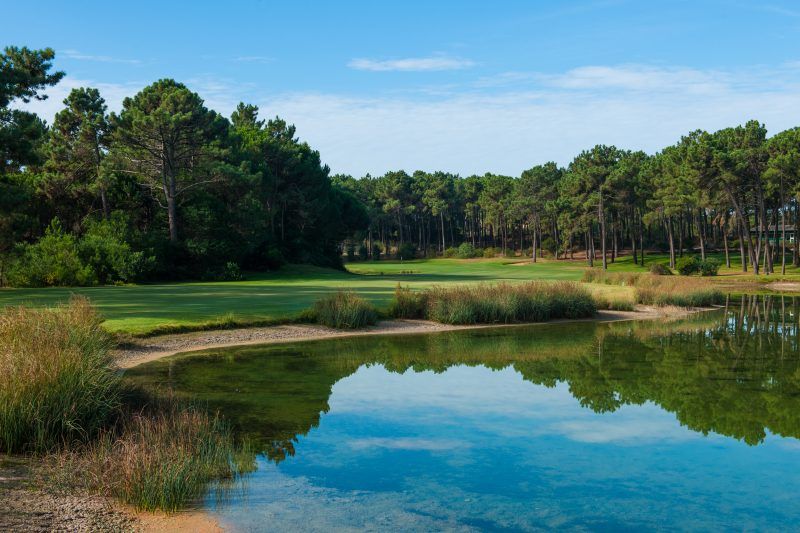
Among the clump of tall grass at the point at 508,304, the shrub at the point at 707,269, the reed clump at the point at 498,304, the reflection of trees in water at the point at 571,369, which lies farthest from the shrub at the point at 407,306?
the shrub at the point at 707,269

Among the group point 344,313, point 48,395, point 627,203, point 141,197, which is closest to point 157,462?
point 48,395

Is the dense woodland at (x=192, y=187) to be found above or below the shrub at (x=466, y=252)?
above

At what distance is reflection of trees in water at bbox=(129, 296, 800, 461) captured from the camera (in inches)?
532

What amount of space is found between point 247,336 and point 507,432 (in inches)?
538

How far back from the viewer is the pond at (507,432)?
8.61m

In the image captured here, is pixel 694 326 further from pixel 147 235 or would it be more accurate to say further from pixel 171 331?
pixel 147 235

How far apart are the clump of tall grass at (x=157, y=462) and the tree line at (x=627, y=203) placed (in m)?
64.7

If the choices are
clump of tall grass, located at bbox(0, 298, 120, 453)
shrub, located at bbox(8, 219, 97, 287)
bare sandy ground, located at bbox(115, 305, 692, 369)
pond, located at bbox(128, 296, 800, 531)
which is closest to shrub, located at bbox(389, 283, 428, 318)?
bare sandy ground, located at bbox(115, 305, 692, 369)

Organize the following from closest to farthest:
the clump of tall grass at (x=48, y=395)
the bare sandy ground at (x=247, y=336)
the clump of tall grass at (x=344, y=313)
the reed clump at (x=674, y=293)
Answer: the clump of tall grass at (x=48, y=395) → the bare sandy ground at (x=247, y=336) → the clump of tall grass at (x=344, y=313) → the reed clump at (x=674, y=293)

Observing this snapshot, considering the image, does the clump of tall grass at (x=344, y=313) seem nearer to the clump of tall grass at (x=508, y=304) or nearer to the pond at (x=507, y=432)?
the clump of tall grass at (x=508, y=304)

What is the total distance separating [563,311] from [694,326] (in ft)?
17.8

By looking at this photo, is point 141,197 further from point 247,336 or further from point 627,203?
point 627,203

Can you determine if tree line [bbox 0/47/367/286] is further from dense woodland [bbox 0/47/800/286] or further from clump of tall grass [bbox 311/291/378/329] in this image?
clump of tall grass [bbox 311/291/378/329]

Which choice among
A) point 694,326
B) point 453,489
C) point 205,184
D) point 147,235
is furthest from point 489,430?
point 205,184
